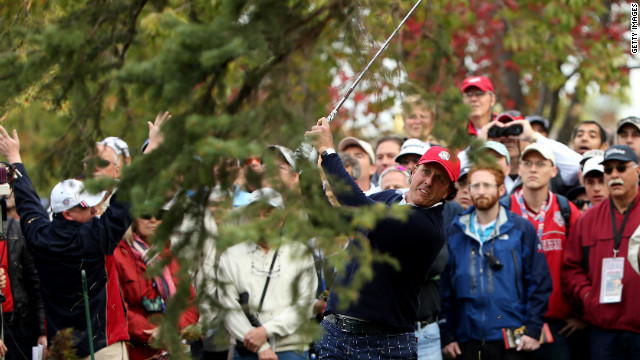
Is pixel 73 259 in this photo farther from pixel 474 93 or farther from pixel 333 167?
pixel 474 93

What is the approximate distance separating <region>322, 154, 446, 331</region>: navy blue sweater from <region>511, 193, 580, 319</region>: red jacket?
6.88ft

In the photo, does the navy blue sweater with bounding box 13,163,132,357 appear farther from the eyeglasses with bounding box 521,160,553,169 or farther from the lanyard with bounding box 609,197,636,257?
the lanyard with bounding box 609,197,636,257

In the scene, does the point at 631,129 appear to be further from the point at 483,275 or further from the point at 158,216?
the point at 158,216

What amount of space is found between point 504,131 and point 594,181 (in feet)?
2.96

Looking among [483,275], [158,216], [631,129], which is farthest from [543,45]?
[158,216]

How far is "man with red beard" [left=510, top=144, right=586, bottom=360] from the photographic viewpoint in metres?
6.70

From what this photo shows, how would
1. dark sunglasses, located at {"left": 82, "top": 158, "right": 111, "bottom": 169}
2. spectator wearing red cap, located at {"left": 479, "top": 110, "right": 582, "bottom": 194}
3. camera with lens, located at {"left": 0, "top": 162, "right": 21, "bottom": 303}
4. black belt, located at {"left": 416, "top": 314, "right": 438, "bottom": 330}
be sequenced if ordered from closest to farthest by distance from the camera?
dark sunglasses, located at {"left": 82, "top": 158, "right": 111, "bottom": 169} < camera with lens, located at {"left": 0, "top": 162, "right": 21, "bottom": 303} < black belt, located at {"left": 416, "top": 314, "right": 438, "bottom": 330} < spectator wearing red cap, located at {"left": 479, "top": 110, "right": 582, "bottom": 194}

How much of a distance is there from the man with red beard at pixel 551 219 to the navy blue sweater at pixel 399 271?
82.9 inches

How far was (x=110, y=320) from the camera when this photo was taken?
18.8 ft

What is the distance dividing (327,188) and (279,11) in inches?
37.7

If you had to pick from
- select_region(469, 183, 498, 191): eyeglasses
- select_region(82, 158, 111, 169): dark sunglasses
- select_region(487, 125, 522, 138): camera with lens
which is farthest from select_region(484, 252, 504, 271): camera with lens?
select_region(82, 158, 111, 169): dark sunglasses

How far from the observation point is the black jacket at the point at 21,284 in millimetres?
6395

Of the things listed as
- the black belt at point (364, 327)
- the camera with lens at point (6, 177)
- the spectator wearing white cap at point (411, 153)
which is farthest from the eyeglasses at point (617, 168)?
the camera with lens at point (6, 177)

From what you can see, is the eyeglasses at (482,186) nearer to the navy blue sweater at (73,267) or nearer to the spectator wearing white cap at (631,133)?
the spectator wearing white cap at (631,133)
